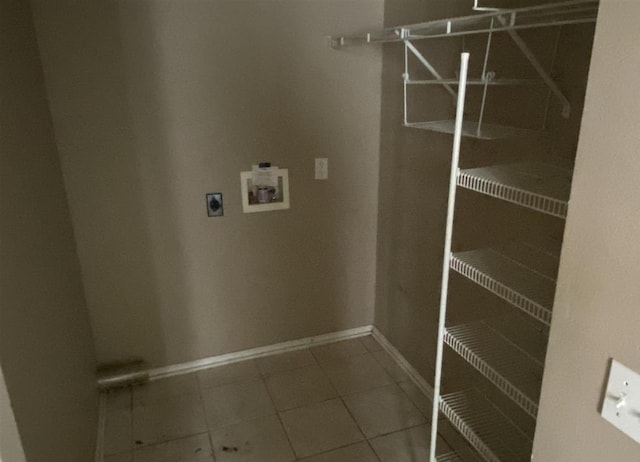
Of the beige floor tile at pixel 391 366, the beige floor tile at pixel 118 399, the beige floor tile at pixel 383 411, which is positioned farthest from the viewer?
the beige floor tile at pixel 391 366

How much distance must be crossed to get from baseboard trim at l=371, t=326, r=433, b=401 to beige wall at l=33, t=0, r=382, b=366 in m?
0.34

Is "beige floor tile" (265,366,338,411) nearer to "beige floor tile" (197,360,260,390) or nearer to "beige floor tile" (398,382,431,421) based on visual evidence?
"beige floor tile" (197,360,260,390)

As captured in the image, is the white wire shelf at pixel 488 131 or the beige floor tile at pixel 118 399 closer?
the white wire shelf at pixel 488 131

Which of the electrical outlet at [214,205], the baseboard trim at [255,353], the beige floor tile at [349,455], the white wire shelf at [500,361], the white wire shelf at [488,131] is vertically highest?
the white wire shelf at [488,131]

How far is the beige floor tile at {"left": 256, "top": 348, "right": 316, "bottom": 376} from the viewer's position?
2.60m

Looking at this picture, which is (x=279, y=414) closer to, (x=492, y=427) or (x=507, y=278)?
(x=492, y=427)

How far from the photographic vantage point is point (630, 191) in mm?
675

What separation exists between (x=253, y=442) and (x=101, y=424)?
2.37ft

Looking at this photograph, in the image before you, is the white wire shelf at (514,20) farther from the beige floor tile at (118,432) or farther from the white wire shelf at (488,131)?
the beige floor tile at (118,432)

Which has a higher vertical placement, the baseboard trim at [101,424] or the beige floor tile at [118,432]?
the baseboard trim at [101,424]

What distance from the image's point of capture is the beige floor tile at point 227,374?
8.19 feet

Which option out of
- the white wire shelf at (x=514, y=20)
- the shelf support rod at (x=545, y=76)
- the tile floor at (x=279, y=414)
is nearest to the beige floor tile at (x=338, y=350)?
the tile floor at (x=279, y=414)

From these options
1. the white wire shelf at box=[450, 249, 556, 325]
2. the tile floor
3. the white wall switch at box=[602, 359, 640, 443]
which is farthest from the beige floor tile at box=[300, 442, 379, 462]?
the white wall switch at box=[602, 359, 640, 443]

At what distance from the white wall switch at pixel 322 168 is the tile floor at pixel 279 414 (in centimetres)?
103
